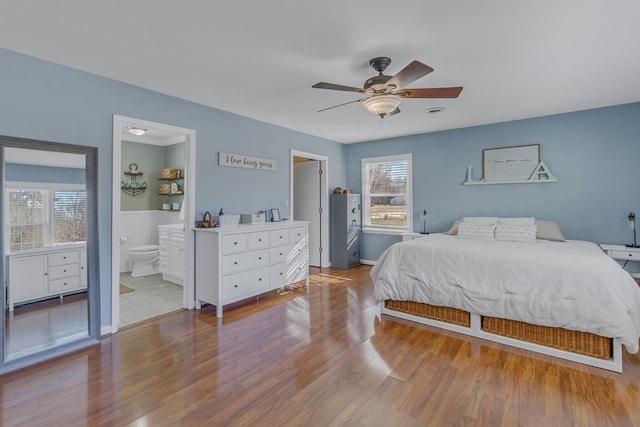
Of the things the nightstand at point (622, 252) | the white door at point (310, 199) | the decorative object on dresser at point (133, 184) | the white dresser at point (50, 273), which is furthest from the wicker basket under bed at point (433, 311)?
the decorative object on dresser at point (133, 184)

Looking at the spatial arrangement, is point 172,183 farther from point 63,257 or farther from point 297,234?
point 63,257

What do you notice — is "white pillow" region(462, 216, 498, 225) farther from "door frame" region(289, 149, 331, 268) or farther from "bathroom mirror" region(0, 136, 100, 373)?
"bathroom mirror" region(0, 136, 100, 373)

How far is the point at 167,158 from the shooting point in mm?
5770

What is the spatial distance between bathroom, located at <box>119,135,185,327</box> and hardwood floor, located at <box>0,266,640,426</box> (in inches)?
64.7

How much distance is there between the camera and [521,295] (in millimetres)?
2660

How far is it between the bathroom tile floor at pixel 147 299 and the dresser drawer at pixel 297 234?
1642mm

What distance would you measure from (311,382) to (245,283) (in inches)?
71.4

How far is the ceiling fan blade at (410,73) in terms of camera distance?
207cm

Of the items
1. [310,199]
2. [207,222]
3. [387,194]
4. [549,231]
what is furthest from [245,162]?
[549,231]

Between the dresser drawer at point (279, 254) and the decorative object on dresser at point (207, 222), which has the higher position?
the decorative object on dresser at point (207, 222)

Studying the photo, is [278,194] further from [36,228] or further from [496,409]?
[496,409]

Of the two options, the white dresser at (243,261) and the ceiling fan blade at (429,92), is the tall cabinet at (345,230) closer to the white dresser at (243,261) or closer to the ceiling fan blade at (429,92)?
the white dresser at (243,261)

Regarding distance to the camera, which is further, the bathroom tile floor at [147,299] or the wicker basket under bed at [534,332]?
the bathroom tile floor at [147,299]

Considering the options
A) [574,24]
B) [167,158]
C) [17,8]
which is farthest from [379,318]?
[167,158]
